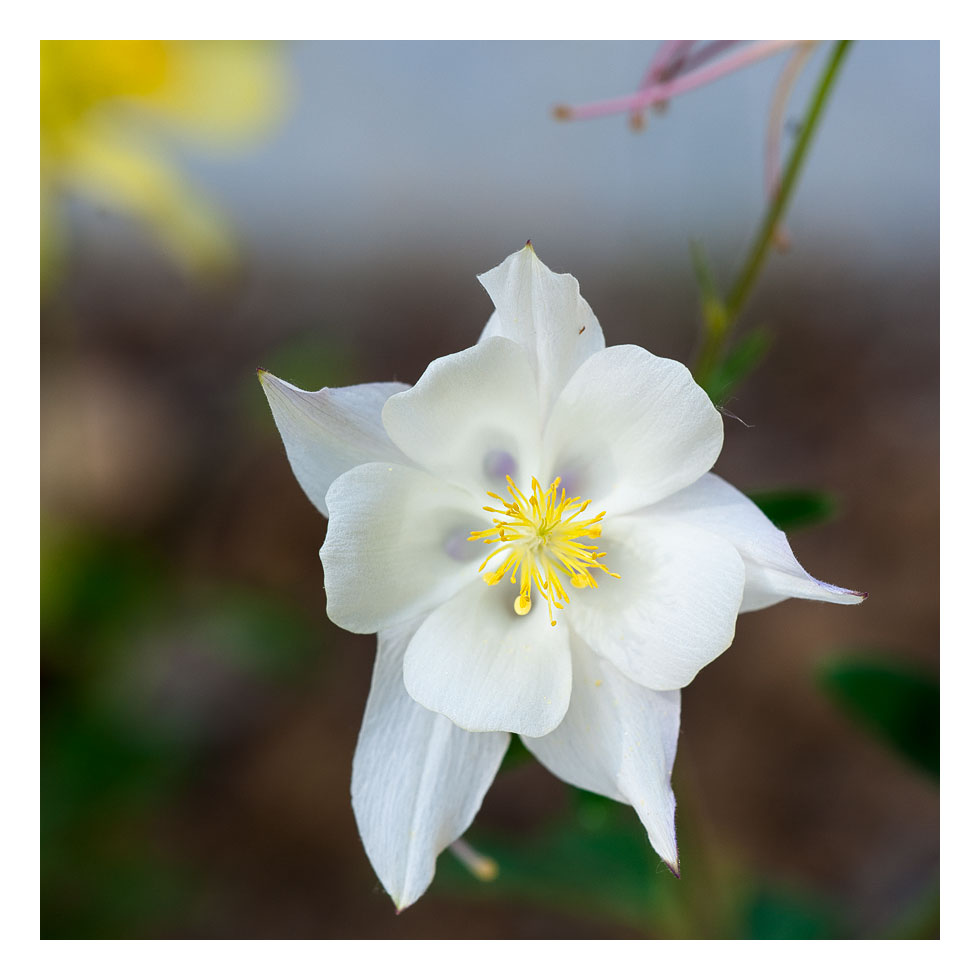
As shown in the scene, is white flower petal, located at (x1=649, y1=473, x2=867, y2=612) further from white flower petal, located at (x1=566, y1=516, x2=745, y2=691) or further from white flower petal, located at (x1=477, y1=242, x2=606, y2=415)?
white flower petal, located at (x1=477, y1=242, x2=606, y2=415)

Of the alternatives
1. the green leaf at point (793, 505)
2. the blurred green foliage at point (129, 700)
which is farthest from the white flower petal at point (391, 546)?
the blurred green foliage at point (129, 700)

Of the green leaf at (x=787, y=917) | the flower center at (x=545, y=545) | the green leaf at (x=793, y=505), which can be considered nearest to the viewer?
the flower center at (x=545, y=545)

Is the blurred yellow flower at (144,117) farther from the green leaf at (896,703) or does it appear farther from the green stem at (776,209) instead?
the green leaf at (896,703)

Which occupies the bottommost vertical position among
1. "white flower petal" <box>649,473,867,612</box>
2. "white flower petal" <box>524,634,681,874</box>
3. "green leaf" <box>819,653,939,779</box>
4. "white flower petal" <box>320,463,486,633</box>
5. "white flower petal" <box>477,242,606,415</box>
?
"green leaf" <box>819,653,939,779</box>

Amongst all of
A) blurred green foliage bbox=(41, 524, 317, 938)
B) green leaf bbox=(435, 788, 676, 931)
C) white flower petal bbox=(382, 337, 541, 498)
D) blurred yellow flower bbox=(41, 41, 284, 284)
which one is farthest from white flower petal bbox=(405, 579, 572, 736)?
blurred green foliage bbox=(41, 524, 317, 938)

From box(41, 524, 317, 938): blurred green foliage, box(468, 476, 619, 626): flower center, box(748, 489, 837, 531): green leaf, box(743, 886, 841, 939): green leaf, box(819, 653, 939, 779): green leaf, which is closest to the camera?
box(468, 476, 619, 626): flower center

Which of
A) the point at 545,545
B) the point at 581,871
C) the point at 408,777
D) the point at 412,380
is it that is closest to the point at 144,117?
the point at 412,380
